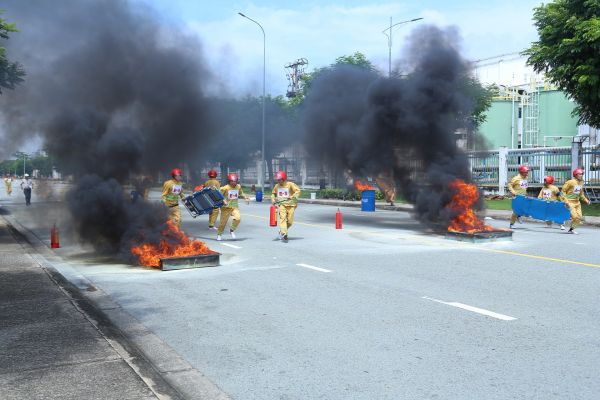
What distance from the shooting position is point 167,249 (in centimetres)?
902

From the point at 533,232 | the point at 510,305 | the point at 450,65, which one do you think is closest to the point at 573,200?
the point at 533,232

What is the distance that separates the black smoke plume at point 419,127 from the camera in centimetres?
1405

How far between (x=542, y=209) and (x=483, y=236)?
416 cm

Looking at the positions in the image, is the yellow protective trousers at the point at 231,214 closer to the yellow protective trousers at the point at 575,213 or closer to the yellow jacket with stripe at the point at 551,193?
the yellow jacket with stripe at the point at 551,193

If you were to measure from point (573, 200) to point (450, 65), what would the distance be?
4.98 meters

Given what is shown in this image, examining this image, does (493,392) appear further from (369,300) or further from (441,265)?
(441,265)

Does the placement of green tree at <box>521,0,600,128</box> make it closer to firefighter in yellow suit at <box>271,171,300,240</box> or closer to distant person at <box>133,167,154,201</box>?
firefighter in yellow suit at <box>271,171,300,240</box>

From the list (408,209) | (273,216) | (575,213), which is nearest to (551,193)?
(575,213)

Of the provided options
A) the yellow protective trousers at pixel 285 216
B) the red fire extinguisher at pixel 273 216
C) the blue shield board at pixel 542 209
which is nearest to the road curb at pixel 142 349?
the yellow protective trousers at pixel 285 216

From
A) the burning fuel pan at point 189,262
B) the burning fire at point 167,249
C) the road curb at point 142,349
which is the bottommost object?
the road curb at point 142,349

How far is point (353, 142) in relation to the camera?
16969 millimetres

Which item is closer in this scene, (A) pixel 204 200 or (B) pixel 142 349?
(B) pixel 142 349

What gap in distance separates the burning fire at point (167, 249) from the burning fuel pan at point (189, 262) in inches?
8.8

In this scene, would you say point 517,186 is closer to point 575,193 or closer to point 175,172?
point 575,193
